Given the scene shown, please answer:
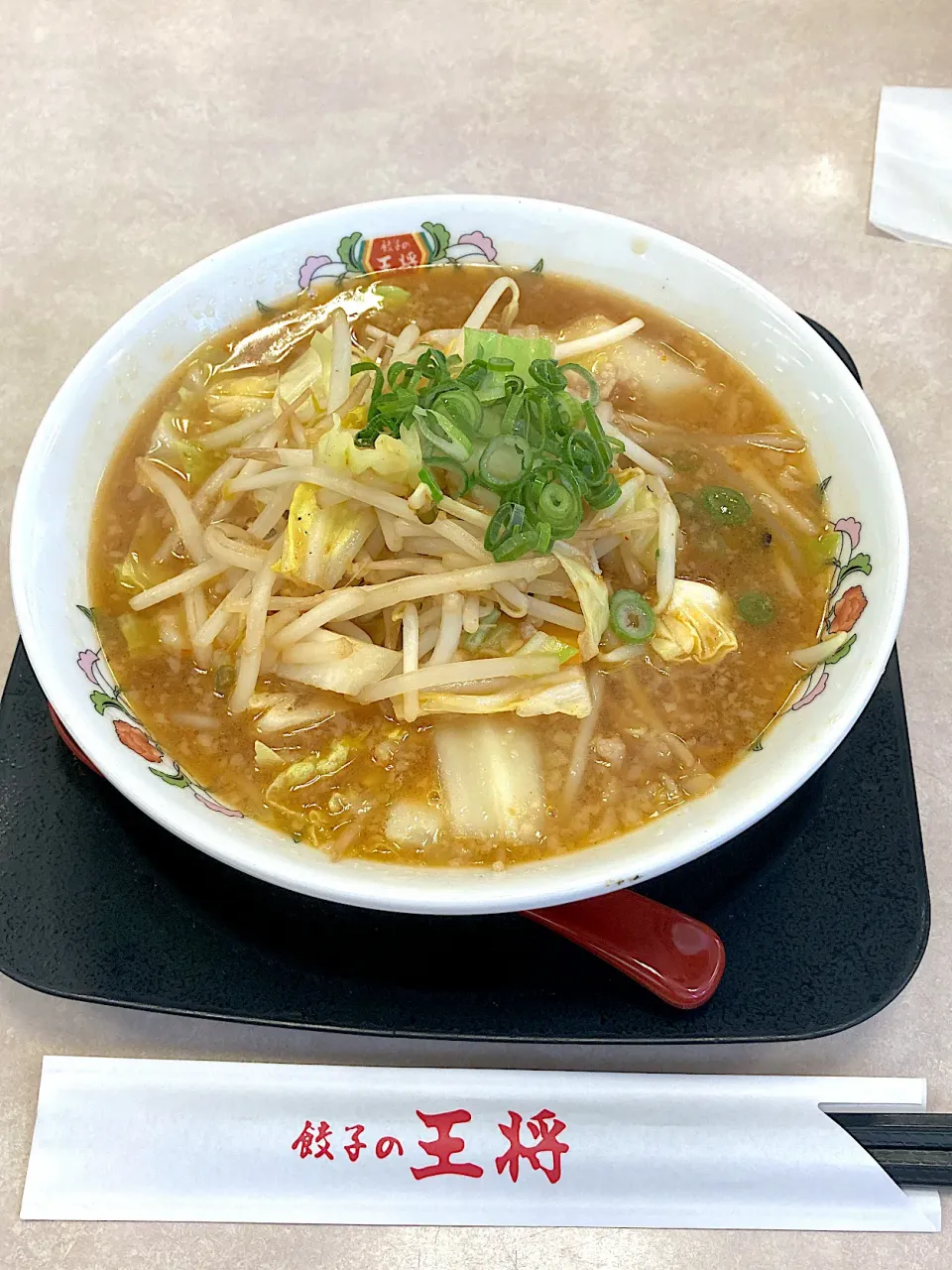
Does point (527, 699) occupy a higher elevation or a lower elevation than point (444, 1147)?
higher

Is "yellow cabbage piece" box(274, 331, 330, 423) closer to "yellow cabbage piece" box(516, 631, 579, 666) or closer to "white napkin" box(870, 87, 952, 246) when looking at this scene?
"yellow cabbage piece" box(516, 631, 579, 666)

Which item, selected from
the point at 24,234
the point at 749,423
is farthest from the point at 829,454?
the point at 24,234

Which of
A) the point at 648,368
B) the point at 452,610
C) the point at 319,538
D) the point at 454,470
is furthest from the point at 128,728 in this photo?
the point at 648,368

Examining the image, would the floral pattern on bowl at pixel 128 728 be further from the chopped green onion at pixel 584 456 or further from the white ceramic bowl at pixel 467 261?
the chopped green onion at pixel 584 456

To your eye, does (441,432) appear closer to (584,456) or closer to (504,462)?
(504,462)

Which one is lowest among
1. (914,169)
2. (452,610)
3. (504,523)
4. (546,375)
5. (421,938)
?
(421,938)

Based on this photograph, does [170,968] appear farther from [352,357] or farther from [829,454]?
[829,454]
